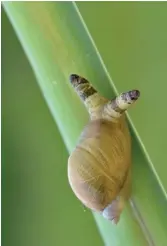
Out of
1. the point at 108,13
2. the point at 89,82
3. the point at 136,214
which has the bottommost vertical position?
the point at 136,214

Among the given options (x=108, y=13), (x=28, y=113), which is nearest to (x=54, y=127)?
(x=28, y=113)

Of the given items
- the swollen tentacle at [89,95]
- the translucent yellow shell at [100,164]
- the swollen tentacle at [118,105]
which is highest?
the swollen tentacle at [89,95]

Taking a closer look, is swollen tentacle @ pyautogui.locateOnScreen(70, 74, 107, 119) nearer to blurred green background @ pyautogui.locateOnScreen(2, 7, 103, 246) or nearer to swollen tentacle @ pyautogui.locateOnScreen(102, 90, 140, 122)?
swollen tentacle @ pyautogui.locateOnScreen(102, 90, 140, 122)

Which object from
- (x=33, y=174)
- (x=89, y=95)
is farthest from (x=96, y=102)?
(x=33, y=174)

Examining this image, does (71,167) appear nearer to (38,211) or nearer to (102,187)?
(102,187)

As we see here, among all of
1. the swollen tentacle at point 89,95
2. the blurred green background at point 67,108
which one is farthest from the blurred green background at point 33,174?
the swollen tentacle at point 89,95

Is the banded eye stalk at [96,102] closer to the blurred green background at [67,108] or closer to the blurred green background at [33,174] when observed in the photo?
the blurred green background at [67,108]

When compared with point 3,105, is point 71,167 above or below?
below
